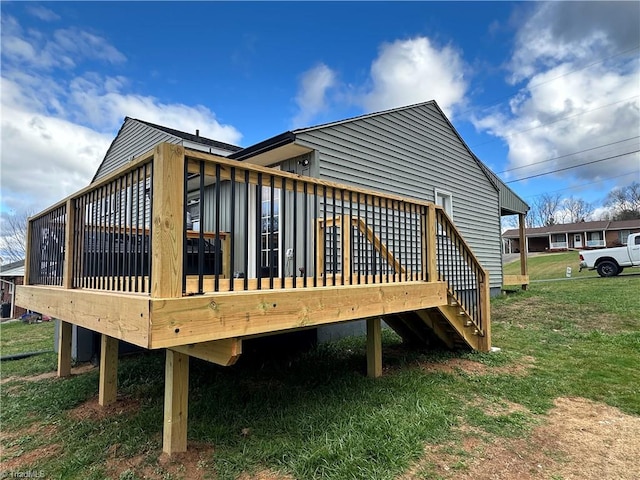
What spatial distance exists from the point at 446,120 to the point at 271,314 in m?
8.80

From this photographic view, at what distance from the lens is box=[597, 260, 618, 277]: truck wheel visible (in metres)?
14.4

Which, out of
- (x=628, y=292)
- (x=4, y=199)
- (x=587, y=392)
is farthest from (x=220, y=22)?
(x=4, y=199)

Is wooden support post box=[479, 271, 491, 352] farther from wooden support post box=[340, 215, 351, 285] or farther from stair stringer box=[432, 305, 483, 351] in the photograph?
wooden support post box=[340, 215, 351, 285]

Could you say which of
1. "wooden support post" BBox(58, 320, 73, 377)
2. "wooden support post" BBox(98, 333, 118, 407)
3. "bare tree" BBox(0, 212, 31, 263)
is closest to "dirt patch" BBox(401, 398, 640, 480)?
"wooden support post" BBox(98, 333, 118, 407)

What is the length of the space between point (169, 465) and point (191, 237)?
380 centimetres

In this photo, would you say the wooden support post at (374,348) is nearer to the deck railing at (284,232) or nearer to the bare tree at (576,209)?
the deck railing at (284,232)

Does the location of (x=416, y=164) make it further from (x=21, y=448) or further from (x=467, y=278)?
(x=21, y=448)

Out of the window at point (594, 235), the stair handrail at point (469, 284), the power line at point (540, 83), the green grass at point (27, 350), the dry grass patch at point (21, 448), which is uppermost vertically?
the power line at point (540, 83)

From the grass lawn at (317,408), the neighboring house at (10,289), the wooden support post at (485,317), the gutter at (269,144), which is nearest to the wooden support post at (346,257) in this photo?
the grass lawn at (317,408)

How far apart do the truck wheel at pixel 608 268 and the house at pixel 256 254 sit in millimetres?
8977

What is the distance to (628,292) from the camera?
9.52m

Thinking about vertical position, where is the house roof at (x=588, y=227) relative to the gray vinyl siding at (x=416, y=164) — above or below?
above

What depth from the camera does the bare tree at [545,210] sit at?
46.2 meters

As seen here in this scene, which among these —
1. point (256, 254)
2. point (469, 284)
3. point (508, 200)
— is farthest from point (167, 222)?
point (508, 200)
